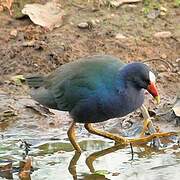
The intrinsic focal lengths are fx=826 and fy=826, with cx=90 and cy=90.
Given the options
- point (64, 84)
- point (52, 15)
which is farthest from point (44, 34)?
point (64, 84)

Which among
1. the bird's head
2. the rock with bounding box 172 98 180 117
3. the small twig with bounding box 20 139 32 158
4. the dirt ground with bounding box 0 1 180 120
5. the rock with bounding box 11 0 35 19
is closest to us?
the bird's head

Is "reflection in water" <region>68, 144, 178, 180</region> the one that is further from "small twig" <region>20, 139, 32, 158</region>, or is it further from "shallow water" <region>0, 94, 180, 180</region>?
"small twig" <region>20, 139, 32, 158</region>

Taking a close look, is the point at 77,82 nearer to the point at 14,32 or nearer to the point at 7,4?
the point at 14,32

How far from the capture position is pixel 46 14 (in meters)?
8.24

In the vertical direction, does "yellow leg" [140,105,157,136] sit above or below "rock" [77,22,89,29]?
below

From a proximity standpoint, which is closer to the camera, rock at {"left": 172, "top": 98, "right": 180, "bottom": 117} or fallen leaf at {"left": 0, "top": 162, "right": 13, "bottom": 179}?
fallen leaf at {"left": 0, "top": 162, "right": 13, "bottom": 179}

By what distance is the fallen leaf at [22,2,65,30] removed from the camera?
8125mm

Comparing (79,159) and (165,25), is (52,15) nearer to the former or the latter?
(165,25)

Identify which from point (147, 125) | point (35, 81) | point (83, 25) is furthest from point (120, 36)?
point (35, 81)

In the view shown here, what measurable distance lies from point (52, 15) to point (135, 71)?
8.67 ft

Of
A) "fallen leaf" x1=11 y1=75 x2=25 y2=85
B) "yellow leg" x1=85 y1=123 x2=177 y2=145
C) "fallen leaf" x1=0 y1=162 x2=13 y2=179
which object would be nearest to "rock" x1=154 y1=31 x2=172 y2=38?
"fallen leaf" x1=11 y1=75 x2=25 y2=85

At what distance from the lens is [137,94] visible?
578 centimetres

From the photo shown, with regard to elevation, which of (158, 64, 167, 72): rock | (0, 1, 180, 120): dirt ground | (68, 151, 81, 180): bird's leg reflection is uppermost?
(0, 1, 180, 120): dirt ground

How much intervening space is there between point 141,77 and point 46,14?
2.70 m
